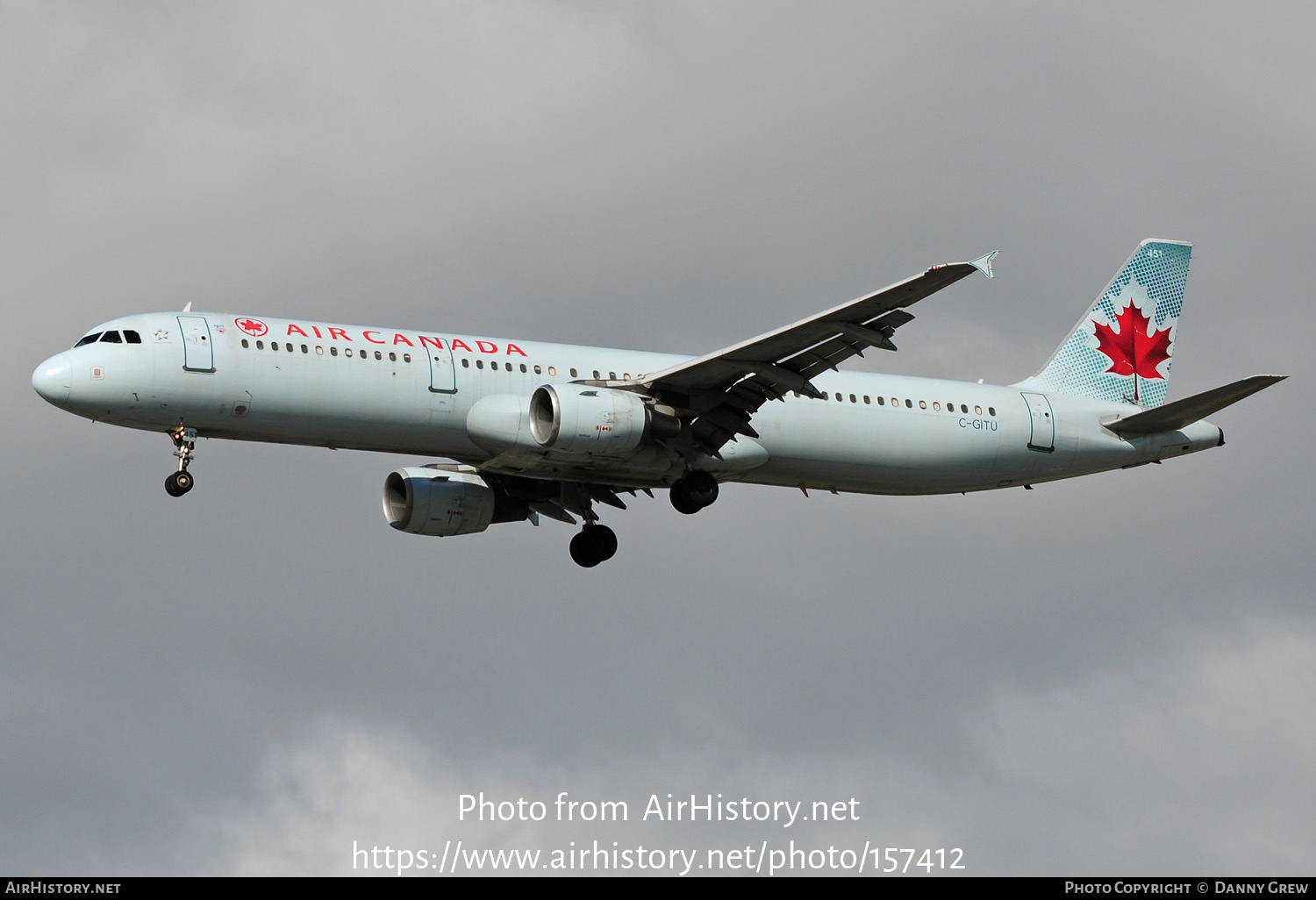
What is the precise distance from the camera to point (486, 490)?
49.2 m

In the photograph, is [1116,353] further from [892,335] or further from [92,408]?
[92,408]

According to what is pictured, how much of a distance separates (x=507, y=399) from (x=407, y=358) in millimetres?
2387

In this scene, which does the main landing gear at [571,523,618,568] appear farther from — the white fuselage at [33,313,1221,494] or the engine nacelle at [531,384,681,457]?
the engine nacelle at [531,384,681,457]

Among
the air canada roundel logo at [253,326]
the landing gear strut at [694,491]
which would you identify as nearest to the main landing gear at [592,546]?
the landing gear strut at [694,491]

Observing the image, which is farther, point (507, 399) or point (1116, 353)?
point (1116, 353)

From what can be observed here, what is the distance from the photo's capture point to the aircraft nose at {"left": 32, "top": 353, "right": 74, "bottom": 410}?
41.2m

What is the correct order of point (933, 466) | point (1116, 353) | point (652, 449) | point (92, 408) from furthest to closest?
point (1116, 353) → point (933, 466) → point (652, 449) → point (92, 408)

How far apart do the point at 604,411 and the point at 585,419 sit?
53cm

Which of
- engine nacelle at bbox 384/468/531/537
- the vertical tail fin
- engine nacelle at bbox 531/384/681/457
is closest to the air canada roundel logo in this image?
engine nacelle at bbox 531/384/681/457

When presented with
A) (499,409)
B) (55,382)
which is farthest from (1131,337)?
(55,382)

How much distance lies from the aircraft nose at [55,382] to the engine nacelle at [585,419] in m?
10.0

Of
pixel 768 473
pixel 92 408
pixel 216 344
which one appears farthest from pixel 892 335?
pixel 92 408

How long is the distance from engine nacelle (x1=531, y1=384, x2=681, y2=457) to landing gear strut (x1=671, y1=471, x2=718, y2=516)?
7.27ft

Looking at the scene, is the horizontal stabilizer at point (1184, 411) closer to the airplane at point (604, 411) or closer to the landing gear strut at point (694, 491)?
the airplane at point (604, 411)
